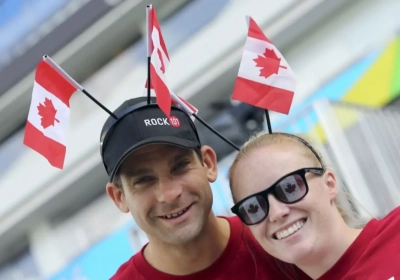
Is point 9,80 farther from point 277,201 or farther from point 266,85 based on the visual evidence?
point 277,201

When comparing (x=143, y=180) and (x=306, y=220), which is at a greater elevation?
(x=143, y=180)

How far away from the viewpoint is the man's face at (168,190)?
1084 mm

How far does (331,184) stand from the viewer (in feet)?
3.16

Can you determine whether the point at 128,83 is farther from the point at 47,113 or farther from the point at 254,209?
the point at 254,209

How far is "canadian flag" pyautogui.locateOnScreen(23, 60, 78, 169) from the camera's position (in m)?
1.03

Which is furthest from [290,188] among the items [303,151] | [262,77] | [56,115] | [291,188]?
[56,115]

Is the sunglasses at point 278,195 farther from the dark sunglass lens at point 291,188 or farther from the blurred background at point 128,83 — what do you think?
the blurred background at point 128,83

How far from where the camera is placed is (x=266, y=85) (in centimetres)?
107

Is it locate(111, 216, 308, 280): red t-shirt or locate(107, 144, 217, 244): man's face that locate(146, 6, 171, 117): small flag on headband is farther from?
locate(111, 216, 308, 280): red t-shirt

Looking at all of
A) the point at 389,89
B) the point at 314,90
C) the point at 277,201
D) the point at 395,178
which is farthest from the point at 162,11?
the point at 277,201

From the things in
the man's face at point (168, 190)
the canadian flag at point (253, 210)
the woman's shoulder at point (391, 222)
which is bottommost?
the woman's shoulder at point (391, 222)

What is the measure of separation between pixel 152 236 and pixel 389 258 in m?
0.56

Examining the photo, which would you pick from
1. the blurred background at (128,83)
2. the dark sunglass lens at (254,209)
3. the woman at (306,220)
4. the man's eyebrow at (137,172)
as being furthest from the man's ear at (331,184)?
the blurred background at (128,83)

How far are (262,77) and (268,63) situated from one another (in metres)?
0.03
